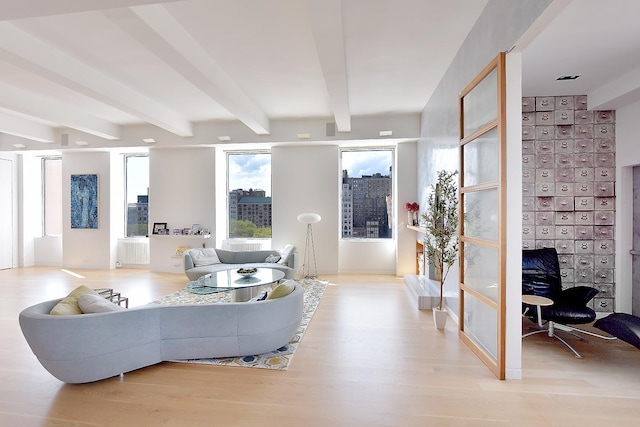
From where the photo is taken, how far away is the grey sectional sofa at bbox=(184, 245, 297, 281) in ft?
19.1

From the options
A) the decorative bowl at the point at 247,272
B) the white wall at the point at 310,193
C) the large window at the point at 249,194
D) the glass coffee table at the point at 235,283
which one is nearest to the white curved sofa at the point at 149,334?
the glass coffee table at the point at 235,283

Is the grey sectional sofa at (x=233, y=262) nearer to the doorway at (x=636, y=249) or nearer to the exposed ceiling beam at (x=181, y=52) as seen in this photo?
the exposed ceiling beam at (x=181, y=52)

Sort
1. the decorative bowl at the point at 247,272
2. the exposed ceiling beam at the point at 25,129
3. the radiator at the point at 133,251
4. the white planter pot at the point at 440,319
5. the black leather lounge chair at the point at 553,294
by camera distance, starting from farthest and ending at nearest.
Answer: the radiator at the point at 133,251
the exposed ceiling beam at the point at 25,129
the decorative bowl at the point at 247,272
the white planter pot at the point at 440,319
the black leather lounge chair at the point at 553,294

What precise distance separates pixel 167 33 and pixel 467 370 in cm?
439

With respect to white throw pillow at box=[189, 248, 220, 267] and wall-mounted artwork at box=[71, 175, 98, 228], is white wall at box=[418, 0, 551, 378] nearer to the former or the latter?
white throw pillow at box=[189, 248, 220, 267]

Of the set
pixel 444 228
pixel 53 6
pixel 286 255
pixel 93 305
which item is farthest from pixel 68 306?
pixel 444 228

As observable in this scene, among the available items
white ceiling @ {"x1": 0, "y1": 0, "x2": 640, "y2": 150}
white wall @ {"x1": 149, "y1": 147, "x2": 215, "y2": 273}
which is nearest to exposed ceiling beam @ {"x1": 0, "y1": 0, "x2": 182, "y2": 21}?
white ceiling @ {"x1": 0, "y1": 0, "x2": 640, "y2": 150}

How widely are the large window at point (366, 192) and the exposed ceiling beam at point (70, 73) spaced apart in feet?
13.6

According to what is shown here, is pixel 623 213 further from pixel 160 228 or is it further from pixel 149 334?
pixel 160 228

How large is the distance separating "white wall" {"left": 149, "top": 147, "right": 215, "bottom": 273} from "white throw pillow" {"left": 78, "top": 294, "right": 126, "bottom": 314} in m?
4.62

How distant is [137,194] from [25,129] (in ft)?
8.23

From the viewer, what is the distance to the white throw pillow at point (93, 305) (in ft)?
8.87

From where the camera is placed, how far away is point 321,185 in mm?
7207

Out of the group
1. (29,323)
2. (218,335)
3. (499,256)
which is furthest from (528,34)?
(29,323)
